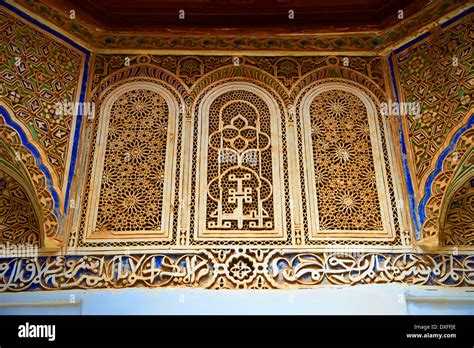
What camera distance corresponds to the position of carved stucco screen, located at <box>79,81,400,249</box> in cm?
417

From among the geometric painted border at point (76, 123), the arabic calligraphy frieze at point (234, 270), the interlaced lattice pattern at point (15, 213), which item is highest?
the geometric painted border at point (76, 123)

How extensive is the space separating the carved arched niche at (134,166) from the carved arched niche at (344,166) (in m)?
1.06

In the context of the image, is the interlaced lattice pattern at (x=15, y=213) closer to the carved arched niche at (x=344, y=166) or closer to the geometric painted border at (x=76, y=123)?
the geometric painted border at (x=76, y=123)

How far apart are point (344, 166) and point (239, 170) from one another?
0.80 metres

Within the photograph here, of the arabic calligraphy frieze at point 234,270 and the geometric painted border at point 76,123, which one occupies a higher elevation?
the geometric painted border at point 76,123

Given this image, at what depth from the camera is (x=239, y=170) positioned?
4484 mm

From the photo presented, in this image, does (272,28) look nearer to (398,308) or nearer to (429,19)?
(429,19)

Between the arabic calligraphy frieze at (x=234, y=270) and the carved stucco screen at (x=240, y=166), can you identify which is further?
the carved stucco screen at (x=240, y=166)

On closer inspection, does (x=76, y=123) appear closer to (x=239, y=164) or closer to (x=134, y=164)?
(x=134, y=164)

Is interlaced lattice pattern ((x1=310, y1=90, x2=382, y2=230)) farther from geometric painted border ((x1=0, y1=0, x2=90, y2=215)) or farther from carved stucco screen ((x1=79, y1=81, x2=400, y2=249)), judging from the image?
geometric painted border ((x1=0, y1=0, x2=90, y2=215))

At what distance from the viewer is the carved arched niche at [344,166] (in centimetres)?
422

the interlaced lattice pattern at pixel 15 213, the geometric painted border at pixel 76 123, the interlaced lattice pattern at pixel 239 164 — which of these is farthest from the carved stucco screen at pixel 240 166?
the interlaced lattice pattern at pixel 15 213

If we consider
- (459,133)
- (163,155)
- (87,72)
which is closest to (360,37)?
(459,133)

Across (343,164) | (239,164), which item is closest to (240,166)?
(239,164)
